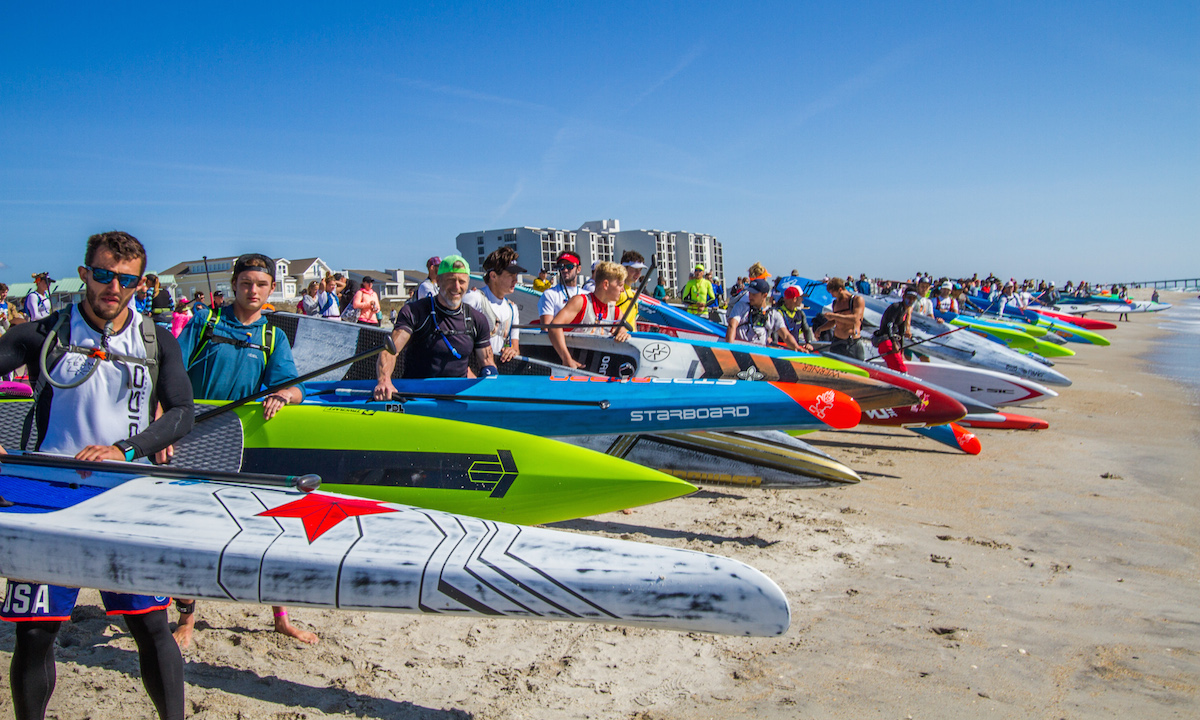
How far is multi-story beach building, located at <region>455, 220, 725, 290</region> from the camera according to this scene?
113ft

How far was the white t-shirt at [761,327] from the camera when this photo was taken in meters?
7.84

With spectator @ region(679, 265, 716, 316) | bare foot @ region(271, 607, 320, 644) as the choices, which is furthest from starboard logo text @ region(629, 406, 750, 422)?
spectator @ region(679, 265, 716, 316)

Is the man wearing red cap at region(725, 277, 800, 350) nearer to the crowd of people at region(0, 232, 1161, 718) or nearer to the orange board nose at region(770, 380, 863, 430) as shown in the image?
the crowd of people at region(0, 232, 1161, 718)

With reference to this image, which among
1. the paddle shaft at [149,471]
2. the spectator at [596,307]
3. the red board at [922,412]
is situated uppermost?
the spectator at [596,307]

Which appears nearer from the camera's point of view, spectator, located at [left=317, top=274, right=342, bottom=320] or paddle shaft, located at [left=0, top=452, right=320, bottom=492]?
paddle shaft, located at [left=0, top=452, right=320, bottom=492]

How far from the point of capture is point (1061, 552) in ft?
15.5

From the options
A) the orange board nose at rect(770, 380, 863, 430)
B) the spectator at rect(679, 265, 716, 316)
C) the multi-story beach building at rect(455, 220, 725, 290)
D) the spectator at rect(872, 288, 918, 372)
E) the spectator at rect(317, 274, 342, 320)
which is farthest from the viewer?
the multi-story beach building at rect(455, 220, 725, 290)

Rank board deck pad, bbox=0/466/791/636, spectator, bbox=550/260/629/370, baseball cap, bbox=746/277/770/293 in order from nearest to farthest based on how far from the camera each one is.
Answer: board deck pad, bbox=0/466/791/636 < spectator, bbox=550/260/629/370 < baseball cap, bbox=746/277/770/293

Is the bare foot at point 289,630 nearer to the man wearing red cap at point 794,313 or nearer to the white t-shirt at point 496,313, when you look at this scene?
the white t-shirt at point 496,313

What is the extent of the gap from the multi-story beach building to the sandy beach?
25738 mm

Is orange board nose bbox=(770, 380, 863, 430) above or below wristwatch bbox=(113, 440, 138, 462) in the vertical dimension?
below

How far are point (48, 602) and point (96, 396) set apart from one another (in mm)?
644

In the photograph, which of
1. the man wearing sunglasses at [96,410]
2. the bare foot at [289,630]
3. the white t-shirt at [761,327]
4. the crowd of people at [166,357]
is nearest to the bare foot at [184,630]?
the crowd of people at [166,357]

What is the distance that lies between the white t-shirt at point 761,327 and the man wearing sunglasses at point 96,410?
6281 mm
